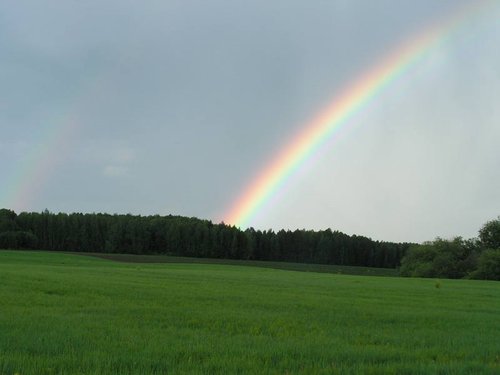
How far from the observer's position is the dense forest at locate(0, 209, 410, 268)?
167125 mm

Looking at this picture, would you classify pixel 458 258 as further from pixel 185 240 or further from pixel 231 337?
pixel 231 337

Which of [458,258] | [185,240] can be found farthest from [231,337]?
[185,240]

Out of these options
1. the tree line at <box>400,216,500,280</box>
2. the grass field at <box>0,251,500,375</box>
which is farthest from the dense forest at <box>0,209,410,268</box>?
the grass field at <box>0,251,500,375</box>

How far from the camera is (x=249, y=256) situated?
18200 centimetres

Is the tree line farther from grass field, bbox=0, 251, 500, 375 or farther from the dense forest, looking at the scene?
grass field, bbox=0, 251, 500, 375

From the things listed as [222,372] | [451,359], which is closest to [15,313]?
[222,372]

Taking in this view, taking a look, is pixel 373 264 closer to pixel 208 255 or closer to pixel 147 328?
pixel 208 255

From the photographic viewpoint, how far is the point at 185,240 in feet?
582

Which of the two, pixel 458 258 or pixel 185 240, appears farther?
pixel 185 240

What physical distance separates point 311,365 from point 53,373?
4020 mm

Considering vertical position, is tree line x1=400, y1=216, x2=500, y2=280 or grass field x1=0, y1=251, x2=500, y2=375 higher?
tree line x1=400, y1=216, x2=500, y2=280

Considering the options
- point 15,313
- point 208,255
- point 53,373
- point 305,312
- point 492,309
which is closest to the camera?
point 53,373

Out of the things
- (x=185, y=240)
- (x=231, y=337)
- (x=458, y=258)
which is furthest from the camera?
(x=185, y=240)

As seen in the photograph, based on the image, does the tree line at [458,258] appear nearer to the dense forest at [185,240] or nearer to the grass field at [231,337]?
the dense forest at [185,240]
